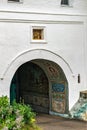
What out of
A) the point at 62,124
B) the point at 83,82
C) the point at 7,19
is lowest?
the point at 62,124

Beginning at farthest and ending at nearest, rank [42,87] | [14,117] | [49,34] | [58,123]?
[42,87] < [49,34] < [58,123] < [14,117]

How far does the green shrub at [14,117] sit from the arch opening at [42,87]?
6.32 metres

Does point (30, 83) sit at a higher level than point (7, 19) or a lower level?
lower

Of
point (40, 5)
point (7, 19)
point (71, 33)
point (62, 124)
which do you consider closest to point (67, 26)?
point (71, 33)

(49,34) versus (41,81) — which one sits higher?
(49,34)

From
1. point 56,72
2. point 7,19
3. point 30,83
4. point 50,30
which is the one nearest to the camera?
point 7,19

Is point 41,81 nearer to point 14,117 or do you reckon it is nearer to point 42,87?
point 42,87

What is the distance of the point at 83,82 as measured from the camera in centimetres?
1638

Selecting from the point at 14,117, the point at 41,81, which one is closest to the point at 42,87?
the point at 41,81

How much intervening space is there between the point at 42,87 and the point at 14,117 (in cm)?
865

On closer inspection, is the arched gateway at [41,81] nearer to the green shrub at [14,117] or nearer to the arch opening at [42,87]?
the arch opening at [42,87]

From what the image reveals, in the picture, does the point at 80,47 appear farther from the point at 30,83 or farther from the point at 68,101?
the point at 30,83

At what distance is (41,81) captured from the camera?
57.9 feet

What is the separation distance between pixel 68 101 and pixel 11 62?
306 cm
